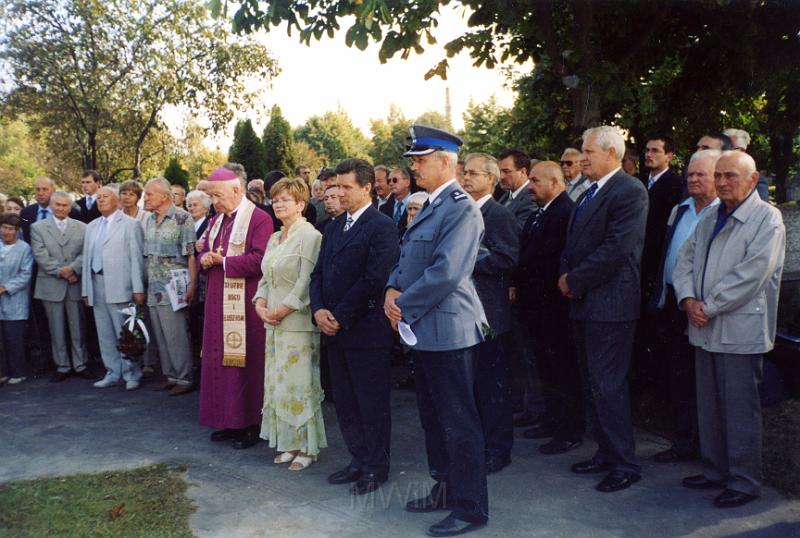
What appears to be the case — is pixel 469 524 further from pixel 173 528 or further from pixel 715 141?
pixel 715 141

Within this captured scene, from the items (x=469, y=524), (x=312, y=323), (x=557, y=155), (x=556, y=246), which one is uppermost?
(x=557, y=155)

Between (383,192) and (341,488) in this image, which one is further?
(383,192)

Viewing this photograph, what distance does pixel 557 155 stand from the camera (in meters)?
14.7

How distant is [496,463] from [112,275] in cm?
484

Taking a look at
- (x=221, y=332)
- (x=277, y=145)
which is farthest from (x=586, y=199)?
(x=277, y=145)

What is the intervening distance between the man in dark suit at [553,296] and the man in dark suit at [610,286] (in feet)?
2.11

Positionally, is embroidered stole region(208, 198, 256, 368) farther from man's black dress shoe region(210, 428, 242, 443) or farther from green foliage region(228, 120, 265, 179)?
green foliage region(228, 120, 265, 179)

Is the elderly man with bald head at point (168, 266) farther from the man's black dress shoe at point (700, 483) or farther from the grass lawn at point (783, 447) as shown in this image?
the grass lawn at point (783, 447)

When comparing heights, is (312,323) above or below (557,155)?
below

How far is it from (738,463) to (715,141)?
262cm

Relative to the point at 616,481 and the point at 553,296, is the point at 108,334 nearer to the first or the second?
the point at 553,296

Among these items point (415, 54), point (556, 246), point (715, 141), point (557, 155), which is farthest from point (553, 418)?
point (557, 155)

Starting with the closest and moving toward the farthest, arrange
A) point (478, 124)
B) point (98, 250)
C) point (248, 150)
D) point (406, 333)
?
1. point (406, 333)
2. point (98, 250)
3. point (248, 150)
4. point (478, 124)

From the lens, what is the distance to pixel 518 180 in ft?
20.9
